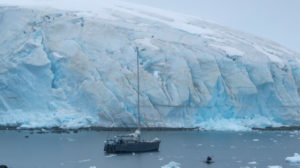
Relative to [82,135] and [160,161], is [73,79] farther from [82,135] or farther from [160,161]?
[160,161]

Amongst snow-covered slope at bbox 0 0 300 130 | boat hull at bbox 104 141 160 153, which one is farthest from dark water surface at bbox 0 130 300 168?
snow-covered slope at bbox 0 0 300 130

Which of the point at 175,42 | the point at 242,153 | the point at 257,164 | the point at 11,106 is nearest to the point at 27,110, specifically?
the point at 11,106

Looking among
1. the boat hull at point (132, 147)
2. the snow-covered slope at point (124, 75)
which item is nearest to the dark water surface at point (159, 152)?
the boat hull at point (132, 147)

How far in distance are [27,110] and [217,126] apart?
507 inches

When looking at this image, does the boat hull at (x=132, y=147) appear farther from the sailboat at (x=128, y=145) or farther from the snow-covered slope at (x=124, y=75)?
the snow-covered slope at (x=124, y=75)

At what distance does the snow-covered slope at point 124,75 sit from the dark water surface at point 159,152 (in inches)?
56.3

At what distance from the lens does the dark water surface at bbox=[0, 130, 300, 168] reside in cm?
2120

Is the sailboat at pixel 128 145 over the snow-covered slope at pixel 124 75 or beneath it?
beneath

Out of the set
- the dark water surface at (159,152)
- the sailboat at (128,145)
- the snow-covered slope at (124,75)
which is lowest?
the dark water surface at (159,152)

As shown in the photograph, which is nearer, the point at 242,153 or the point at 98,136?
the point at 242,153

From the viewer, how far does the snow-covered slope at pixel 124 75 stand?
32.6 meters

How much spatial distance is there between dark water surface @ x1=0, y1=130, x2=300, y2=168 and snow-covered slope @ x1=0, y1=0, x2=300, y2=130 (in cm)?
143

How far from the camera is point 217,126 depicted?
34.8m

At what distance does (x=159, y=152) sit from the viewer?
2509 cm
